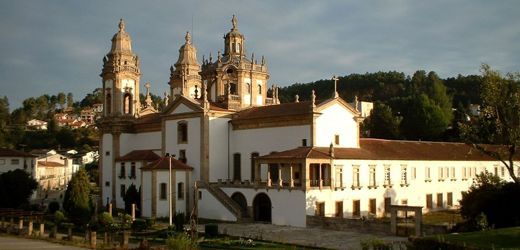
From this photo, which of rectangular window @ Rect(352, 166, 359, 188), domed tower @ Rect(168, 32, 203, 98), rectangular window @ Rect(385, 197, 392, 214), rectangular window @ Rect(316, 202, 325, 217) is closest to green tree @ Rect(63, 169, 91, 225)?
rectangular window @ Rect(316, 202, 325, 217)

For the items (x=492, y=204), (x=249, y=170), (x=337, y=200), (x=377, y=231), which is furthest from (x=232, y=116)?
(x=492, y=204)

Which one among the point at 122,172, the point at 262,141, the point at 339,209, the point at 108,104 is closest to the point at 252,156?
the point at 262,141

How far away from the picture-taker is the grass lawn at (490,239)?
2000 centimetres

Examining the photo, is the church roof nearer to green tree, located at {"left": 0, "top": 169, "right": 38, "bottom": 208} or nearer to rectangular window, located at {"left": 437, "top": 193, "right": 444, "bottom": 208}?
rectangular window, located at {"left": 437, "top": 193, "right": 444, "bottom": 208}

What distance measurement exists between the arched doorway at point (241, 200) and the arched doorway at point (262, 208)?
0.86m

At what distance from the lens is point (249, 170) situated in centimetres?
4497

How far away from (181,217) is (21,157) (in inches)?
1538

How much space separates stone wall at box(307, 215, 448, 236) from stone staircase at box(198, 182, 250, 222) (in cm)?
633

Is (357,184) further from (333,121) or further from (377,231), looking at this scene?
(377,231)

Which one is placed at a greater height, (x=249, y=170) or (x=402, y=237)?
(x=249, y=170)

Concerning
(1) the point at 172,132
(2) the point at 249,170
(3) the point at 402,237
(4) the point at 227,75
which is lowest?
(3) the point at 402,237

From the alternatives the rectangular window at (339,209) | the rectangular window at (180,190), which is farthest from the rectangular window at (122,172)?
the rectangular window at (339,209)

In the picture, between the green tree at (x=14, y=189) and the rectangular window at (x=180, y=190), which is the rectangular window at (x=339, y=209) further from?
the green tree at (x=14, y=189)

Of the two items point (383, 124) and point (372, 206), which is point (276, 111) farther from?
point (383, 124)
